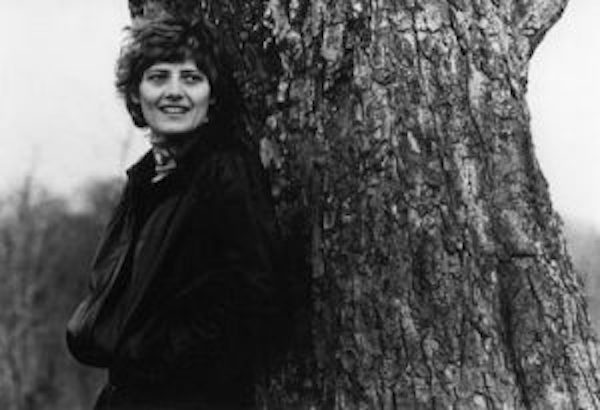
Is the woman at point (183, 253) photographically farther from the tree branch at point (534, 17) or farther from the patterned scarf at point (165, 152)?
the tree branch at point (534, 17)

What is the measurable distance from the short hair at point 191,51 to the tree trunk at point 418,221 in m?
0.20

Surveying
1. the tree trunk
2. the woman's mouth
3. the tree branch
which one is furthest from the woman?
the tree branch

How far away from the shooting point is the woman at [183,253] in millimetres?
3920

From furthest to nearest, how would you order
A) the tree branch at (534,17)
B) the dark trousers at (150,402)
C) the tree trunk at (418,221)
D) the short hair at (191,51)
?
1. the tree branch at (534,17)
2. the short hair at (191,51)
3. the dark trousers at (150,402)
4. the tree trunk at (418,221)

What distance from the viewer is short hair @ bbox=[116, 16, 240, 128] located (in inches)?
165

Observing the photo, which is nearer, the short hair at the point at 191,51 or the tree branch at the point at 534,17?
the short hair at the point at 191,51

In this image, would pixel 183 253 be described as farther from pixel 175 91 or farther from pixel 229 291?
pixel 175 91

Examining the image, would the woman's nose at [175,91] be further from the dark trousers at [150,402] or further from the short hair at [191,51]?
the dark trousers at [150,402]

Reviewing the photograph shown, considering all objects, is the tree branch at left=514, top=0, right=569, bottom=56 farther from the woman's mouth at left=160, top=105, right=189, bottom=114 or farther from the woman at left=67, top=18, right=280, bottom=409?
the woman's mouth at left=160, top=105, right=189, bottom=114

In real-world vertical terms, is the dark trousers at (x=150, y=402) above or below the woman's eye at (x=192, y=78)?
below

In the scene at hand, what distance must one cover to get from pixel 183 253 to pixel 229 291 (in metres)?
0.21

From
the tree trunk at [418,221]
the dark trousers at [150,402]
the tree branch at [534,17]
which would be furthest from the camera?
the tree branch at [534,17]

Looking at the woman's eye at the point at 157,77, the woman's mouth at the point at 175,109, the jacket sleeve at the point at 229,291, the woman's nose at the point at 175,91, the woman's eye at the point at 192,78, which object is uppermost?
the woman's eye at the point at 157,77

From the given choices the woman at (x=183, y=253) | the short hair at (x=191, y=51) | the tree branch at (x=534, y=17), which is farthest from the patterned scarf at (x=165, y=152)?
the tree branch at (x=534, y=17)
